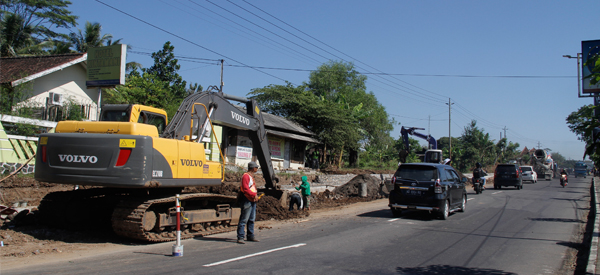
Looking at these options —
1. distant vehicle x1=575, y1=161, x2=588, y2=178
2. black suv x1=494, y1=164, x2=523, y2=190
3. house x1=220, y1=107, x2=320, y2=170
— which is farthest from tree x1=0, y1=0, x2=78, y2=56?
distant vehicle x1=575, y1=161, x2=588, y2=178

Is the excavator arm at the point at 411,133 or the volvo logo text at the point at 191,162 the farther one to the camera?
the excavator arm at the point at 411,133

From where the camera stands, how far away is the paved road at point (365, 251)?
6.39m

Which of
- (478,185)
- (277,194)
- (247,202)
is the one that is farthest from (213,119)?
(478,185)

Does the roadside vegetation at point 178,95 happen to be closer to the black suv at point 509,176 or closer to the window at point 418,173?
the black suv at point 509,176

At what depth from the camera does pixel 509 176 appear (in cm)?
2800

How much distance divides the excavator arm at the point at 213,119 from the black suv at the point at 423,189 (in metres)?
4.05

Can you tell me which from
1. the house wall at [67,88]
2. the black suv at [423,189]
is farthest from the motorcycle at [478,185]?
the house wall at [67,88]

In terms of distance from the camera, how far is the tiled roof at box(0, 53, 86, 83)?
19850 mm

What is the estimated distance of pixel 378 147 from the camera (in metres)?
45.2

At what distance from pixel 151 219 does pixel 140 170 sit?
4.44ft

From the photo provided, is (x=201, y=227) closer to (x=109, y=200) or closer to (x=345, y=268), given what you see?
(x=109, y=200)

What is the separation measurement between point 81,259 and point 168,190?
2.48 metres

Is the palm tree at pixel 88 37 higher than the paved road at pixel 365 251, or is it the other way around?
the palm tree at pixel 88 37

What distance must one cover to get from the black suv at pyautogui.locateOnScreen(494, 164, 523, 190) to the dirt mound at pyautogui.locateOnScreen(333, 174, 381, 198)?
11054mm
